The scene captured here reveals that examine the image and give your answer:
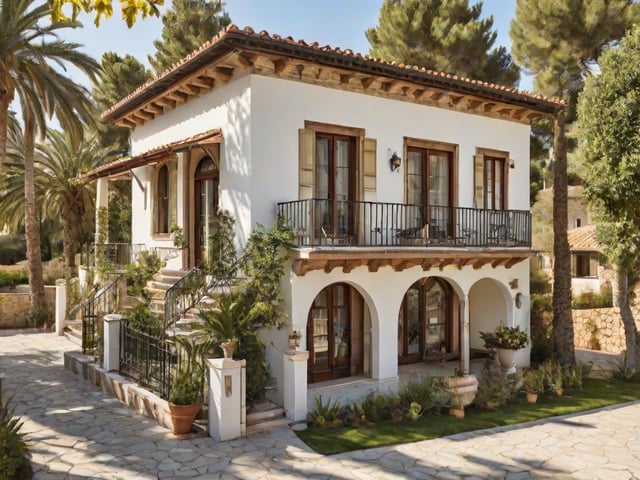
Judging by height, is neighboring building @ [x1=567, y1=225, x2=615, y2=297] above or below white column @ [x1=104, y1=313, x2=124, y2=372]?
above

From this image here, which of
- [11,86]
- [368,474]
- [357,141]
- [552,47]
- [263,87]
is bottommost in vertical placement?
[368,474]

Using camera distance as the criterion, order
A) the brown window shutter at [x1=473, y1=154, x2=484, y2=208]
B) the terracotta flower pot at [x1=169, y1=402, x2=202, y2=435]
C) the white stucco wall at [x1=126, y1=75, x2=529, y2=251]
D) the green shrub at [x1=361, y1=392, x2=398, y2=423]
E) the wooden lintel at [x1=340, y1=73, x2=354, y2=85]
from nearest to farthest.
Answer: the terracotta flower pot at [x1=169, y1=402, x2=202, y2=435]
the green shrub at [x1=361, y1=392, x2=398, y2=423]
the white stucco wall at [x1=126, y1=75, x2=529, y2=251]
the wooden lintel at [x1=340, y1=73, x2=354, y2=85]
the brown window shutter at [x1=473, y1=154, x2=484, y2=208]

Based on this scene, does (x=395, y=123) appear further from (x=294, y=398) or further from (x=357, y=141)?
(x=294, y=398)

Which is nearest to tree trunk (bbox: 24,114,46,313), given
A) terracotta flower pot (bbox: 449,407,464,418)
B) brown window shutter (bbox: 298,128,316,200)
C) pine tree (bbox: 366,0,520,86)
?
brown window shutter (bbox: 298,128,316,200)

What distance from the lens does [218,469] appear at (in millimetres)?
7832

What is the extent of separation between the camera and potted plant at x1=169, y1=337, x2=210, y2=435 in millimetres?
9055

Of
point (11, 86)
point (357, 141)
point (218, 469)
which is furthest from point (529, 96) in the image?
point (11, 86)

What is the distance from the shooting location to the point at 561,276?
15.6m

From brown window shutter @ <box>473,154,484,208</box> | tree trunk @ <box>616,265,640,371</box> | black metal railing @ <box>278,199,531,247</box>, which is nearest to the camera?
black metal railing @ <box>278,199,531,247</box>

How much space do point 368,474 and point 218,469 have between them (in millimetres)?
2201

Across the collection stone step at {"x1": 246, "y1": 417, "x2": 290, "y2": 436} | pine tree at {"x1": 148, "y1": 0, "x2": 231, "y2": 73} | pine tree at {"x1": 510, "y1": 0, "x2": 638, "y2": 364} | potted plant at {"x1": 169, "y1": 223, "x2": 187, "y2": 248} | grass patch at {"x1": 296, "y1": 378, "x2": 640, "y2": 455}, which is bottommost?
grass patch at {"x1": 296, "y1": 378, "x2": 640, "y2": 455}

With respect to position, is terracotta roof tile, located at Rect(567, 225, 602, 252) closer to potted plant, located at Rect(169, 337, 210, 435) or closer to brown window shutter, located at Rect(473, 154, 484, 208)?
brown window shutter, located at Rect(473, 154, 484, 208)

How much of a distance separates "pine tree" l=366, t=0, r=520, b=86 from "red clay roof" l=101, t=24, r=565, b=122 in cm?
646

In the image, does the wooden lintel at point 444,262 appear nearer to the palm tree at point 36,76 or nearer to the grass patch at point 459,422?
the grass patch at point 459,422
